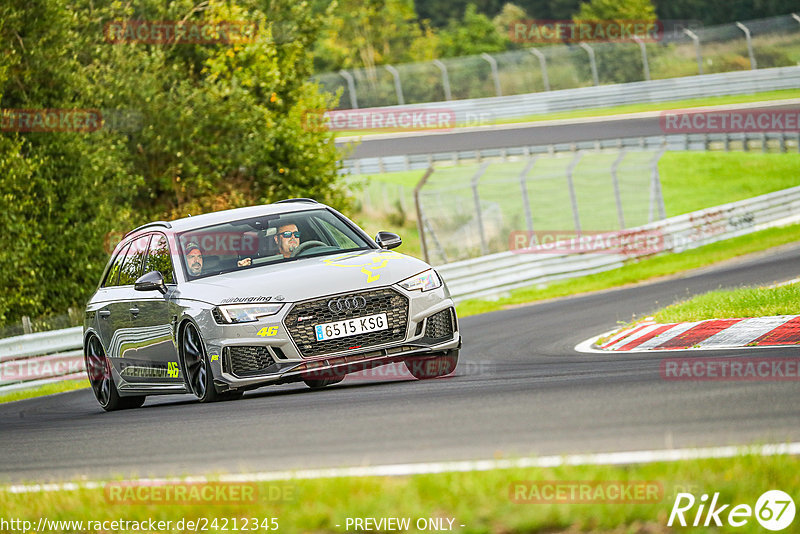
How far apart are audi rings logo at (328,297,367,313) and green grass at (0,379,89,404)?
7.94 m

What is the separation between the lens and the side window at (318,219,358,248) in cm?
1006

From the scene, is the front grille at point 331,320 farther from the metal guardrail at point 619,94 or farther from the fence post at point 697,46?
the fence post at point 697,46

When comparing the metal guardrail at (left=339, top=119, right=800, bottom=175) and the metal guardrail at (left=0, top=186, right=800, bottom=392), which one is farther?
the metal guardrail at (left=339, top=119, right=800, bottom=175)

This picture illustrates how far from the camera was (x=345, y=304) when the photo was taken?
8.66m

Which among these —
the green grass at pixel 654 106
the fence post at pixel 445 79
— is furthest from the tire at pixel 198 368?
the fence post at pixel 445 79

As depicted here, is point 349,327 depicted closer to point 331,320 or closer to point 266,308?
point 331,320

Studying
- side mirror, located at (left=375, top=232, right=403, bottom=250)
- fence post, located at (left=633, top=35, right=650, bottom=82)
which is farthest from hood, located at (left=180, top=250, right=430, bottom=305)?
fence post, located at (left=633, top=35, right=650, bottom=82)

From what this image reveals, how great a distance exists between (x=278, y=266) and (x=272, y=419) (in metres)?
2.15

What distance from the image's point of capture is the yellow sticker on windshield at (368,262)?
8.93m

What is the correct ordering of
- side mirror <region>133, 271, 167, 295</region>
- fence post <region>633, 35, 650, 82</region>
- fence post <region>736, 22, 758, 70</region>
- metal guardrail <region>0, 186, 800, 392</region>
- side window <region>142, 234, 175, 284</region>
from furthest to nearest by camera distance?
fence post <region>633, 35, 650, 82</region>, fence post <region>736, 22, 758, 70</region>, metal guardrail <region>0, 186, 800, 392</region>, side window <region>142, 234, 175, 284</region>, side mirror <region>133, 271, 167, 295</region>

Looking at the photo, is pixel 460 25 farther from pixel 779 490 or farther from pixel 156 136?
pixel 779 490

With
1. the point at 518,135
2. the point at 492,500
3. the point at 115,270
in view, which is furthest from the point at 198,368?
the point at 518,135

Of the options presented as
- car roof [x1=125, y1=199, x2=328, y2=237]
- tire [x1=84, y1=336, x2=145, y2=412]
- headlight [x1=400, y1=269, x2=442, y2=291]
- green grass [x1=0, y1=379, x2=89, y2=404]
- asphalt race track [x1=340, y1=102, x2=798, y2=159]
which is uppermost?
car roof [x1=125, y1=199, x2=328, y2=237]

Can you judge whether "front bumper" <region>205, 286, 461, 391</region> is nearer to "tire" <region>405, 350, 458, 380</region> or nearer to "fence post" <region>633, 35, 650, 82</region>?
"tire" <region>405, 350, 458, 380</region>
